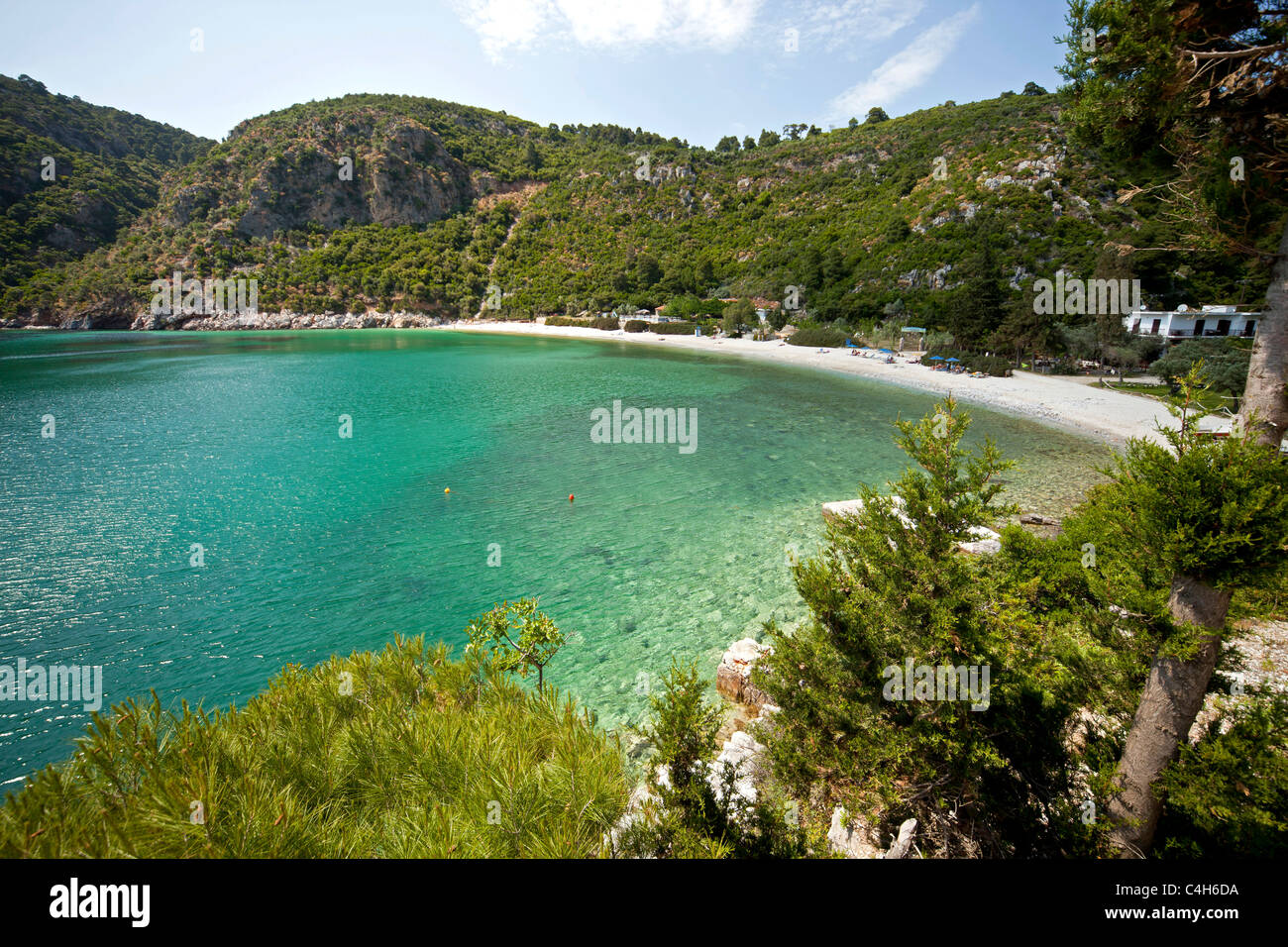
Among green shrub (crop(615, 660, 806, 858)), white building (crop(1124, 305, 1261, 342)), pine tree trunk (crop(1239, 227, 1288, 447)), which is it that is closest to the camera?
pine tree trunk (crop(1239, 227, 1288, 447))

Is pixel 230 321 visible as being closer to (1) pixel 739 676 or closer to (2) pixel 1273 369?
(1) pixel 739 676

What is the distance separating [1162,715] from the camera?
3.74 m

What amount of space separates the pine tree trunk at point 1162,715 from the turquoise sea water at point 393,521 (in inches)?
244

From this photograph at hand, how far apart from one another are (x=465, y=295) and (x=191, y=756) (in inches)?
4150

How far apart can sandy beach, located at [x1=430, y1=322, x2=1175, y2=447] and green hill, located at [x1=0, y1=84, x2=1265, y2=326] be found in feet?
37.9

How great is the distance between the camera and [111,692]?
8156 millimetres

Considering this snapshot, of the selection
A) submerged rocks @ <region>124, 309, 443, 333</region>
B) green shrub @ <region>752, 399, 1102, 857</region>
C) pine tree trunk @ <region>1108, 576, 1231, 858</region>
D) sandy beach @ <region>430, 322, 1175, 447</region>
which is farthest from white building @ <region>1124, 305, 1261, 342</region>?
submerged rocks @ <region>124, 309, 443, 333</region>

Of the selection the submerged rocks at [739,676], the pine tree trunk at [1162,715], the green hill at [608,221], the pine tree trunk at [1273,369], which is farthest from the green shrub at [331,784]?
the green hill at [608,221]

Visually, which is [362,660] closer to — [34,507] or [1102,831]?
[1102,831]

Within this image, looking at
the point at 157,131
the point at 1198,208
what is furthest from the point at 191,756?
the point at 157,131

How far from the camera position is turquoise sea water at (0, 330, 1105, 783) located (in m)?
9.50

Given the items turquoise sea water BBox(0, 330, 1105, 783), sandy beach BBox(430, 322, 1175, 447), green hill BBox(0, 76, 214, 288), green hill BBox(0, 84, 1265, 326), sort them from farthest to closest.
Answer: green hill BBox(0, 76, 214, 288) → green hill BBox(0, 84, 1265, 326) → sandy beach BBox(430, 322, 1175, 447) → turquoise sea water BBox(0, 330, 1105, 783)

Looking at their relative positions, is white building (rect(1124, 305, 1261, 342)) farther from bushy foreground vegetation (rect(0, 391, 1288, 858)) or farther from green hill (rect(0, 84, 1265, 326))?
bushy foreground vegetation (rect(0, 391, 1288, 858))

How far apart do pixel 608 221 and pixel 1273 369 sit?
378 ft
